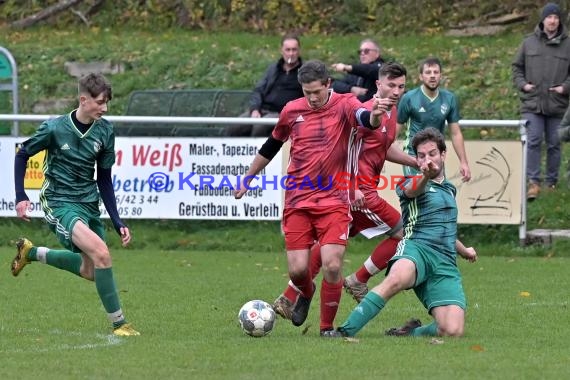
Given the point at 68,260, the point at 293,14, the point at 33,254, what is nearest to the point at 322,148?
the point at 68,260

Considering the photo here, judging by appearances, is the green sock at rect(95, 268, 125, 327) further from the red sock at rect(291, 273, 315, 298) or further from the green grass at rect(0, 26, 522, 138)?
the green grass at rect(0, 26, 522, 138)

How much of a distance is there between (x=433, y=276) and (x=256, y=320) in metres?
1.21

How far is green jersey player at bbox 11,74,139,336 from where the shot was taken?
8.94 metres

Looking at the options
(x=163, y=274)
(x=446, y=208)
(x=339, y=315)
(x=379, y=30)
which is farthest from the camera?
(x=379, y=30)

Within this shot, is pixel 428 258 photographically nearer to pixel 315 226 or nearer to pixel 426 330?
pixel 426 330

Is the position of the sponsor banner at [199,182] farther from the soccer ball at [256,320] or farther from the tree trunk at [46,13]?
the tree trunk at [46,13]

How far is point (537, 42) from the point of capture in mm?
15594

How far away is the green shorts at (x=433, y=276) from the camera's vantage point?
874 centimetres

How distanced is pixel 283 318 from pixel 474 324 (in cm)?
137

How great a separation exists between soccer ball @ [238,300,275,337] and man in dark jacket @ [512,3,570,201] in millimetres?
7277

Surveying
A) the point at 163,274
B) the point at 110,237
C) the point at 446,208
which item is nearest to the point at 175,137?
the point at 110,237

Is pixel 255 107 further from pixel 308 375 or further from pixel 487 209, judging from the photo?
pixel 308 375

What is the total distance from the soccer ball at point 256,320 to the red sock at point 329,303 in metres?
0.34

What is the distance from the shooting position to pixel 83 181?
9.22 m
